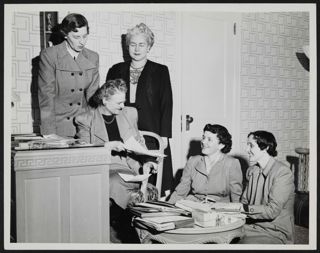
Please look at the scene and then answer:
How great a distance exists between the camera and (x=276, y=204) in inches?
99.7

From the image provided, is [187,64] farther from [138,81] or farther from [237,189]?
[237,189]

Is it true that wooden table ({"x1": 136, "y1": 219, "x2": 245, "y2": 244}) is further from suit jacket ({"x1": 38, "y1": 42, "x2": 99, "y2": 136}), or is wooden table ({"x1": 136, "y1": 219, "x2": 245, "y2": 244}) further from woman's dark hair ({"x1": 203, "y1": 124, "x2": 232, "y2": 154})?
suit jacket ({"x1": 38, "y1": 42, "x2": 99, "y2": 136})

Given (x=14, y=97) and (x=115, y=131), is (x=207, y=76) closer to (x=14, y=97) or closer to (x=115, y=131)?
(x=115, y=131)

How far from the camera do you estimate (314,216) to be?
2.61m

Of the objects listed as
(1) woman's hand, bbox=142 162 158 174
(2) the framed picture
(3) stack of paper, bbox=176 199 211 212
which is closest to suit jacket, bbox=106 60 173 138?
(1) woman's hand, bbox=142 162 158 174

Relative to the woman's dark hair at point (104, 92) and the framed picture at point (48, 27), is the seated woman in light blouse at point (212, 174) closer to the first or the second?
the woman's dark hair at point (104, 92)

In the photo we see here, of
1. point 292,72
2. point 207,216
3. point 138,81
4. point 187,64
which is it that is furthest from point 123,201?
point 292,72

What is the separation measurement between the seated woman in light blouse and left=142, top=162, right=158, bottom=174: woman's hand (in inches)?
8.0

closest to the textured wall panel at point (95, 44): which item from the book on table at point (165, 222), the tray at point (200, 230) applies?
the book on table at point (165, 222)

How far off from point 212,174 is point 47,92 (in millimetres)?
1228

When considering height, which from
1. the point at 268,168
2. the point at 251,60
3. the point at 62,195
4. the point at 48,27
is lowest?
the point at 62,195

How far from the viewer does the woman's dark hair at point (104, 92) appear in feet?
8.96

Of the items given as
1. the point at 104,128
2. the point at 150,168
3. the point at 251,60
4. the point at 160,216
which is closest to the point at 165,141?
the point at 150,168

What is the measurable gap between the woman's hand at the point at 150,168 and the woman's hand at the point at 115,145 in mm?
200
